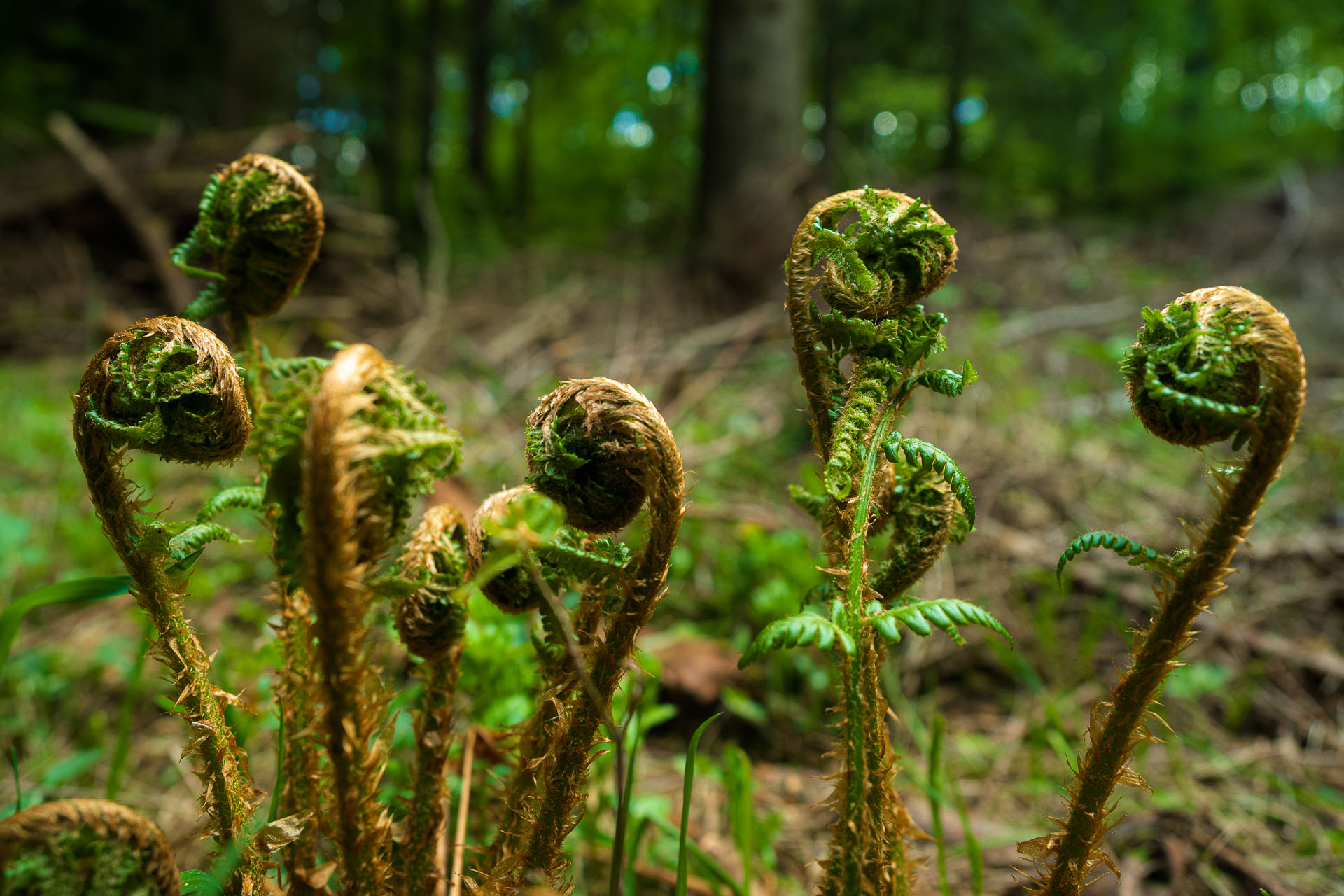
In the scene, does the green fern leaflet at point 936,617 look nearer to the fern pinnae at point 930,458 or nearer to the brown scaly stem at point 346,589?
the fern pinnae at point 930,458

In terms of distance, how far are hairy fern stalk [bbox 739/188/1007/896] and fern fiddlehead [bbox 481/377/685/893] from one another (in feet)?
0.58

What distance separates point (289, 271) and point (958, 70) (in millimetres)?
13574

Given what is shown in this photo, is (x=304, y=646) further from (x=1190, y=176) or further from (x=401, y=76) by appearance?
(x=1190, y=176)

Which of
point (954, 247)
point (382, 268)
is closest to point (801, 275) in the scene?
point (954, 247)

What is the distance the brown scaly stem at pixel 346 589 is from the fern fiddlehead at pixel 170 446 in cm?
15

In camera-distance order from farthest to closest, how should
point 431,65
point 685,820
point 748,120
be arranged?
point 431,65
point 748,120
point 685,820

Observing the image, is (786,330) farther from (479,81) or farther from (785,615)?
(479,81)

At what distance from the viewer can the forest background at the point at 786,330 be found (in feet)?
7.00

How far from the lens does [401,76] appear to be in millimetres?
13703

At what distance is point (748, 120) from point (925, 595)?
5.41 m

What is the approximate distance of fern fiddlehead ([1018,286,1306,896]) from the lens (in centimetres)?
72

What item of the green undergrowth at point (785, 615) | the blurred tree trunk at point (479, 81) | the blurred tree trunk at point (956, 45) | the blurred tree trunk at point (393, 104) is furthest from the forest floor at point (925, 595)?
the blurred tree trunk at point (479, 81)

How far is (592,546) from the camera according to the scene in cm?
88

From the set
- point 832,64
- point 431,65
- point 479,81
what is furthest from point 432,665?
point 479,81
